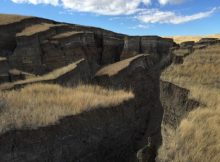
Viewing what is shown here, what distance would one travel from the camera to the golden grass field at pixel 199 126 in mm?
8562

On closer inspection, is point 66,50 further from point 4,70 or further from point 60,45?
point 4,70

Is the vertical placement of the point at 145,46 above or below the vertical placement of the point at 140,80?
above

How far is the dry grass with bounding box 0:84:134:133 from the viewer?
13727 millimetres

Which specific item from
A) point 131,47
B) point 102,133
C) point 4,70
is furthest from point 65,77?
point 131,47

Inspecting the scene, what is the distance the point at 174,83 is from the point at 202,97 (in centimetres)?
196

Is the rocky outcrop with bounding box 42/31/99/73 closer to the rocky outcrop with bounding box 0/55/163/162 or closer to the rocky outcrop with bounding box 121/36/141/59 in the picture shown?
the rocky outcrop with bounding box 121/36/141/59

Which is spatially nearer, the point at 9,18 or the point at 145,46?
the point at 145,46

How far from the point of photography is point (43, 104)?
51.6 ft

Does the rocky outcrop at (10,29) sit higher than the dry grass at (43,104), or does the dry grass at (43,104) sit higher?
the rocky outcrop at (10,29)

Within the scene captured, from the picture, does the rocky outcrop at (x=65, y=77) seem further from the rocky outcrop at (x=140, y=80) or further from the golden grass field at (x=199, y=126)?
the golden grass field at (x=199, y=126)

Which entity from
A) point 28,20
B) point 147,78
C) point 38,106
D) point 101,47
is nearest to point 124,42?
point 101,47

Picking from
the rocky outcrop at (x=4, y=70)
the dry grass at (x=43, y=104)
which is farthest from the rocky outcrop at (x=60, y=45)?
the dry grass at (x=43, y=104)

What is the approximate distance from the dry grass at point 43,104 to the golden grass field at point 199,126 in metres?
3.85

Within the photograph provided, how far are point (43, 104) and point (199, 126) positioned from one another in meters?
7.70
